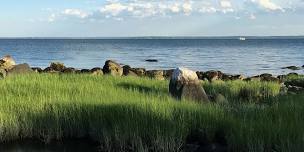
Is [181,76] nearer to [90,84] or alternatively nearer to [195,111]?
[90,84]

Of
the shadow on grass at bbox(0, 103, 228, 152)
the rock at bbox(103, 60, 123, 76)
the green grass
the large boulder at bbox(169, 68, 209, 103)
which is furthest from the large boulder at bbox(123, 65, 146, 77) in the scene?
the shadow on grass at bbox(0, 103, 228, 152)

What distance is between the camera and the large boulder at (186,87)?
1697 centimetres

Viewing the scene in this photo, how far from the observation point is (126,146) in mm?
11750

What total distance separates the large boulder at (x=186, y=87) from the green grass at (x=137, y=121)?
5.92 feet

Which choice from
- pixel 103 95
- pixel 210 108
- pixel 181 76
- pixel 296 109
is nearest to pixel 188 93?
pixel 181 76

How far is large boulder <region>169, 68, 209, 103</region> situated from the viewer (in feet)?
55.7

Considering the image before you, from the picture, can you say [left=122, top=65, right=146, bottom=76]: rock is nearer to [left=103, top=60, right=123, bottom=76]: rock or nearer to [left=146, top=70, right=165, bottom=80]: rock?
[left=103, top=60, right=123, bottom=76]: rock

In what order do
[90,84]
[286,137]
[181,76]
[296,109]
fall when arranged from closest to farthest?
1. [286,137]
2. [296,109]
3. [181,76]
4. [90,84]

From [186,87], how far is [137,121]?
559 cm

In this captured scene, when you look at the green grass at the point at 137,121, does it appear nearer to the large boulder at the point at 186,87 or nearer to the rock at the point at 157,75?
the large boulder at the point at 186,87

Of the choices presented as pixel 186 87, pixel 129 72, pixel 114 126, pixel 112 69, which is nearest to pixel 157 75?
pixel 129 72

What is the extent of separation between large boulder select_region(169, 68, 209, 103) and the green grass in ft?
5.92

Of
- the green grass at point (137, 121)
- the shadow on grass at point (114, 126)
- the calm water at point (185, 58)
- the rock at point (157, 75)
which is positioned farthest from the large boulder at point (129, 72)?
the calm water at point (185, 58)

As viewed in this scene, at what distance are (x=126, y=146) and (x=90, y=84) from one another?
303 inches
